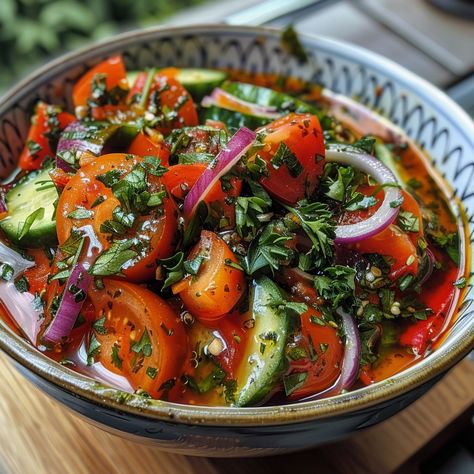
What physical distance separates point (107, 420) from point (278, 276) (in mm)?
469

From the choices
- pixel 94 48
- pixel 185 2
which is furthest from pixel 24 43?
pixel 94 48

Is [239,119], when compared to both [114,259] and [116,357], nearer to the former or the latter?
[114,259]

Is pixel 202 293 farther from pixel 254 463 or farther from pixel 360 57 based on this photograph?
pixel 360 57

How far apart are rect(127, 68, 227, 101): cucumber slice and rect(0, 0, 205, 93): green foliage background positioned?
3.21 metres

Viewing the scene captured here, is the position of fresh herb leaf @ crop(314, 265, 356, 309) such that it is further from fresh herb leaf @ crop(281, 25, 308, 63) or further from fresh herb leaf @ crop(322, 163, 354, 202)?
fresh herb leaf @ crop(281, 25, 308, 63)

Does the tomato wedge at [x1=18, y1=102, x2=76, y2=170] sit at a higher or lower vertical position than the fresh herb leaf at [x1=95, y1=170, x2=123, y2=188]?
lower

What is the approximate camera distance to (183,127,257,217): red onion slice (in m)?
1.38

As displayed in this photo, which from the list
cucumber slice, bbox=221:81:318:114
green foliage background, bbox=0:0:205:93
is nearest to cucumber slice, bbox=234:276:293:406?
cucumber slice, bbox=221:81:318:114

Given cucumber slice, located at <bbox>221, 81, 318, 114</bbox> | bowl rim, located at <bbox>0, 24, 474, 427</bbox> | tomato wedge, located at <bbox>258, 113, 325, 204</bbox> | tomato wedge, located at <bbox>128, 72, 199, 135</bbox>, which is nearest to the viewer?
bowl rim, located at <bbox>0, 24, 474, 427</bbox>

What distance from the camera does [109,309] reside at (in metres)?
1.34

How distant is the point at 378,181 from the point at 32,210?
2.82 feet

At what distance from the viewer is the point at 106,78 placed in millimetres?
1864

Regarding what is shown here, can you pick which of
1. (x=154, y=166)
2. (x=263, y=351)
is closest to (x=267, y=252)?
(x=263, y=351)

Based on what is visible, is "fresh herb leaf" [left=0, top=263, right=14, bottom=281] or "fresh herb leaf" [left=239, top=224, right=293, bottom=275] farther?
"fresh herb leaf" [left=0, top=263, right=14, bottom=281]
